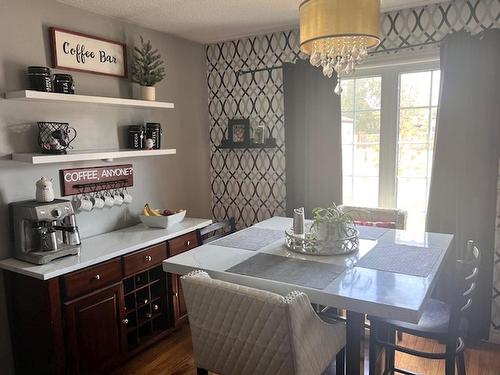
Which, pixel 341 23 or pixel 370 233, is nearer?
pixel 341 23

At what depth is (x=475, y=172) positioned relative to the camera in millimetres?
2707

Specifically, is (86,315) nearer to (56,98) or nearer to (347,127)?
(56,98)

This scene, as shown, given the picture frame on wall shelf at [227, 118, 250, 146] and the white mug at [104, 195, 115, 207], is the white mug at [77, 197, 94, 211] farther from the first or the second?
the picture frame on wall shelf at [227, 118, 250, 146]

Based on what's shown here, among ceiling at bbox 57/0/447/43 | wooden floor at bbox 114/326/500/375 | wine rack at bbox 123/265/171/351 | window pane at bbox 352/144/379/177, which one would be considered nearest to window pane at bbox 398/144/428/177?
window pane at bbox 352/144/379/177

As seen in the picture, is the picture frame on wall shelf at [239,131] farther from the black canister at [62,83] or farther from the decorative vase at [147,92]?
the black canister at [62,83]

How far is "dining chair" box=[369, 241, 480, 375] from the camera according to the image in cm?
182

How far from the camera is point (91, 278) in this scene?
2357 mm

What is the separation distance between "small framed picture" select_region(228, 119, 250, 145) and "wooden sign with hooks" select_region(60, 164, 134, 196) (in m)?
1.02

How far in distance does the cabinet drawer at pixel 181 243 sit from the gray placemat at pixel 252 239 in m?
0.59

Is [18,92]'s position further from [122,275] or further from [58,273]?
[122,275]

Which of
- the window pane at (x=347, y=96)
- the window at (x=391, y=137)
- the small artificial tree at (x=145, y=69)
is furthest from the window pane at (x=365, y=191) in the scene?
the small artificial tree at (x=145, y=69)

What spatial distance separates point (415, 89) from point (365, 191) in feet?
2.89

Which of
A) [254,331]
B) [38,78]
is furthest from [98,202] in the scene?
[254,331]

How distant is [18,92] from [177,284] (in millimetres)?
1659
